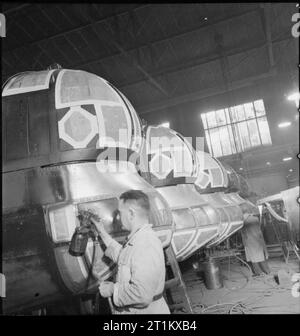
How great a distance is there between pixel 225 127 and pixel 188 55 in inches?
219

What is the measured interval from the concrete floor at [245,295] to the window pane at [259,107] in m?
11.4

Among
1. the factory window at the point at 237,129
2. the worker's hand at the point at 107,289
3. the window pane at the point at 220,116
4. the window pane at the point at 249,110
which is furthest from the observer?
the window pane at the point at 220,116

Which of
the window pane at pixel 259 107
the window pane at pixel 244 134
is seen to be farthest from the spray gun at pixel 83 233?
the window pane at pixel 259 107

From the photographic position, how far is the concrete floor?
5.40m

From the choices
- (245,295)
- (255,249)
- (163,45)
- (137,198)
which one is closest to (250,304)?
(245,295)

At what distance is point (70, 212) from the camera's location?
7.77ft

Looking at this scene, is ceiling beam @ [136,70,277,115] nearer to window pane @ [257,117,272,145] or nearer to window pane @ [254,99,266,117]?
window pane @ [254,99,266,117]

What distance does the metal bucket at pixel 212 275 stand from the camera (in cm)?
720

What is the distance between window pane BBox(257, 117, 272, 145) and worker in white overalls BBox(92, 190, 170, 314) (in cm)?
1773

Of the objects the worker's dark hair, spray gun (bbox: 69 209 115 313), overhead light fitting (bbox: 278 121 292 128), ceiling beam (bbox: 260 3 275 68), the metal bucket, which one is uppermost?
ceiling beam (bbox: 260 3 275 68)

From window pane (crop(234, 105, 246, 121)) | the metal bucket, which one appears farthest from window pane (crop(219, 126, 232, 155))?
the metal bucket

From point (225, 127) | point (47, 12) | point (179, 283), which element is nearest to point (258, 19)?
point (225, 127)

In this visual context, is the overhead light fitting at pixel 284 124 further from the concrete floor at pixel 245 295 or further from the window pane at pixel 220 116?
the concrete floor at pixel 245 295

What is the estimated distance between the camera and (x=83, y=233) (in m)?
2.24
